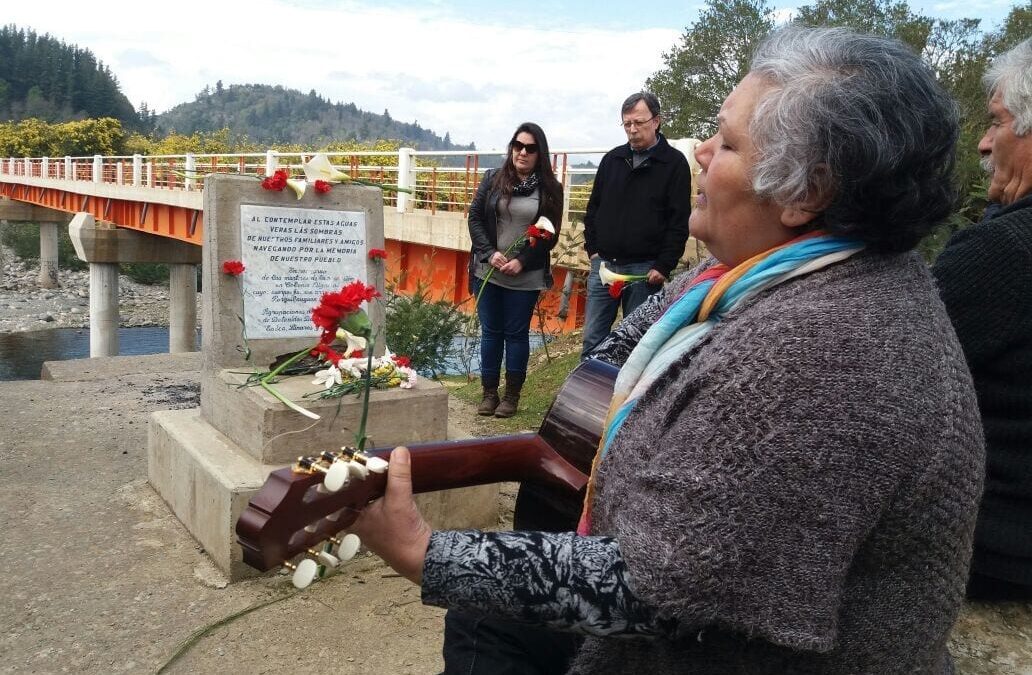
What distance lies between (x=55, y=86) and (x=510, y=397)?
423ft

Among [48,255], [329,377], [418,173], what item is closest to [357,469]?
[329,377]

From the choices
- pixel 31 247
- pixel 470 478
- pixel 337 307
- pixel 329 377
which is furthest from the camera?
pixel 31 247

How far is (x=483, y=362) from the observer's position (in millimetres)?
5762

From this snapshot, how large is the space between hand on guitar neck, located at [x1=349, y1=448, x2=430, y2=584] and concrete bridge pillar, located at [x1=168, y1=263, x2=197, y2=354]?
27017 millimetres

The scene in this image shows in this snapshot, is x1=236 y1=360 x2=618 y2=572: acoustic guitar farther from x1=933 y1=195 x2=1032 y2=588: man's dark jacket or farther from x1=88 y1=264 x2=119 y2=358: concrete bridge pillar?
x1=88 y1=264 x2=119 y2=358: concrete bridge pillar

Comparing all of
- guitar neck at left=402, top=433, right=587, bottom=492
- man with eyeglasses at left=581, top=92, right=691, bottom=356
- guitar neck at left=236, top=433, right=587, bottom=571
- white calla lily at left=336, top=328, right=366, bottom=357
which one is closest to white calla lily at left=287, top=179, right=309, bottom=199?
white calla lily at left=336, top=328, right=366, bottom=357

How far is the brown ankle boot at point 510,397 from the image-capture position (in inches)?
229

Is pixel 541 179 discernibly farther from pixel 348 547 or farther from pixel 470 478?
pixel 348 547

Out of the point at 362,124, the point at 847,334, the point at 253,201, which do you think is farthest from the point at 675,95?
the point at 362,124

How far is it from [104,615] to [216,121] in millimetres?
209177

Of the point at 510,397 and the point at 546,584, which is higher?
the point at 546,584

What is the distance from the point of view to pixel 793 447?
3.46 feet

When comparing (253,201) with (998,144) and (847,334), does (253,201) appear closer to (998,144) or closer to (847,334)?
(998,144)

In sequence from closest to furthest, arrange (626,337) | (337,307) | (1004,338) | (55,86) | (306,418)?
(626,337)
(1004,338)
(337,307)
(306,418)
(55,86)
